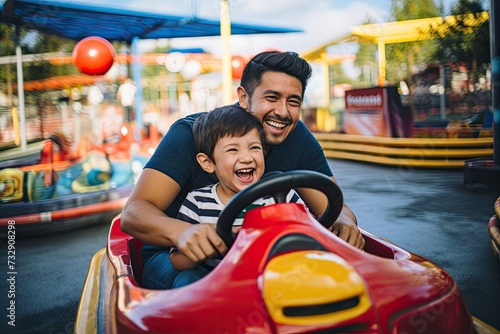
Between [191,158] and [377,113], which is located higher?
[377,113]

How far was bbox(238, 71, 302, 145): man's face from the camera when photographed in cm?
188

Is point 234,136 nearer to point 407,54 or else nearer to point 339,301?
point 339,301

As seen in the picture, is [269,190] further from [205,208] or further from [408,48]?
[408,48]

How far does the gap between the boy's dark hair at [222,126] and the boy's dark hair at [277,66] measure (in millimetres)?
346

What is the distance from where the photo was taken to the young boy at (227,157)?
58.7 inches

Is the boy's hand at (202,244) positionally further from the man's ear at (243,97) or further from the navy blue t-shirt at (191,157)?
the man's ear at (243,97)

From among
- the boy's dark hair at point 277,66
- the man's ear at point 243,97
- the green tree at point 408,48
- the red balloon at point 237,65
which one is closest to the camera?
the boy's dark hair at point 277,66

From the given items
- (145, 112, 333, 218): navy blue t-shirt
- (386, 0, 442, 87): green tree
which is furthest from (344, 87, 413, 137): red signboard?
(145, 112, 333, 218): navy blue t-shirt

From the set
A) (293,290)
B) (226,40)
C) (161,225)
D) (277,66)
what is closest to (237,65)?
(226,40)

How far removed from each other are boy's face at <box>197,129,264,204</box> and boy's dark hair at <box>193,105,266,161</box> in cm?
2

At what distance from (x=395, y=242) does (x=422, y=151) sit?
437 centimetres

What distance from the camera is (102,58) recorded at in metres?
5.58

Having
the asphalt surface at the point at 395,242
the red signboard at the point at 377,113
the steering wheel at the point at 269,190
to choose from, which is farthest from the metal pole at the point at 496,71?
the steering wheel at the point at 269,190

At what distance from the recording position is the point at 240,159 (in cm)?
148
